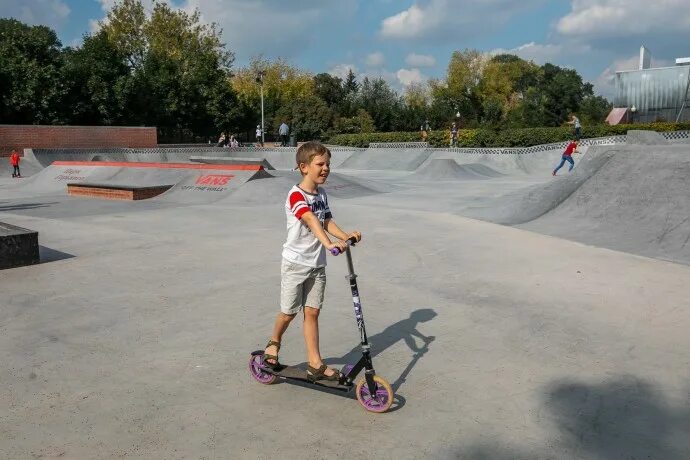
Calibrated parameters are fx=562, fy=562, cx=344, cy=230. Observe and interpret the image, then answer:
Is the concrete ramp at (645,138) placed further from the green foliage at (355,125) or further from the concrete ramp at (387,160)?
the green foliage at (355,125)

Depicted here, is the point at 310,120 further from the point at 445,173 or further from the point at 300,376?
the point at 300,376

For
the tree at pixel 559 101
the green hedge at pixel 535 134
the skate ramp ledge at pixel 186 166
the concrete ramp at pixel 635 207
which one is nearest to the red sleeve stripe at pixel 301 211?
the concrete ramp at pixel 635 207

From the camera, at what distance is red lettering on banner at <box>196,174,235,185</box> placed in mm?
16219

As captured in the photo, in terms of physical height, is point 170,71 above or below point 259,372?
above

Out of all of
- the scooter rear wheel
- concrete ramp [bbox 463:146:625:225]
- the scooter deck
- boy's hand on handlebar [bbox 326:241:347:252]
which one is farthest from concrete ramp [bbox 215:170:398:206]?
boy's hand on handlebar [bbox 326:241:347:252]

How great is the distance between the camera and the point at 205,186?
53.1ft

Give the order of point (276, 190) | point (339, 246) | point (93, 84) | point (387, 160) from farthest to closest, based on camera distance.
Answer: point (93, 84) < point (387, 160) < point (276, 190) < point (339, 246)

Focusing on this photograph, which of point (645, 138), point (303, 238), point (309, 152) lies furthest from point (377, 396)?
point (645, 138)

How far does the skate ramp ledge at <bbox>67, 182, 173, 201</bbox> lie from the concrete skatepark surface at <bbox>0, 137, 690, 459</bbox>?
5260 millimetres

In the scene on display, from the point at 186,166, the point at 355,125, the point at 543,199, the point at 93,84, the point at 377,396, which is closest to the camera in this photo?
the point at 377,396

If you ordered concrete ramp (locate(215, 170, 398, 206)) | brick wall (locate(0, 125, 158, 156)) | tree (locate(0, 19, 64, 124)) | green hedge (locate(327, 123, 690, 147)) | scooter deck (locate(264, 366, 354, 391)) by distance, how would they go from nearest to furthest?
scooter deck (locate(264, 366, 354, 391))
concrete ramp (locate(215, 170, 398, 206))
brick wall (locate(0, 125, 158, 156))
green hedge (locate(327, 123, 690, 147))
tree (locate(0, 19, 64, 124))

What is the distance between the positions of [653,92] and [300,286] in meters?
59.6

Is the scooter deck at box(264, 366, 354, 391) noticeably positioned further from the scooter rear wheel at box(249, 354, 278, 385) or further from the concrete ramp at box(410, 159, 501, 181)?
the concrete ramp at box(410, 159, 501, 181)

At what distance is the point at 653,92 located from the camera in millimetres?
53531
